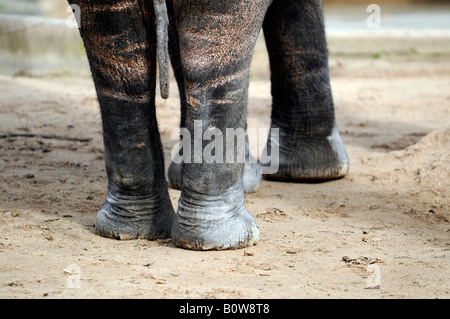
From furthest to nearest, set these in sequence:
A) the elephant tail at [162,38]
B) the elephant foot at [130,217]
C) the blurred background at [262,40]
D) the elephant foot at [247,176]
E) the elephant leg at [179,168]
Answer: the blurred background at [262,40] → the elephant foot at [247,176] → the elephant leg at [179,168] → the elephant foot at [130,217] → the elephant tail at [162,38]

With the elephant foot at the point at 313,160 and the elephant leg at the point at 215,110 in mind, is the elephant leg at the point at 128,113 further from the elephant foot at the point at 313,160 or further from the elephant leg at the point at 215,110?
the elephant foot at the point at 313,160

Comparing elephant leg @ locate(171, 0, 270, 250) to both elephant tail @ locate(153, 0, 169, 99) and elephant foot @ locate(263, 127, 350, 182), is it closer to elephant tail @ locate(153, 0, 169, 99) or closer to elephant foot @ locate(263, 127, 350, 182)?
elephant tail @ locate(153, 0, 169, 99)

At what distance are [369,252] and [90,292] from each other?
3.26 ft

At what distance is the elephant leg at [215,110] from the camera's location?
236cm

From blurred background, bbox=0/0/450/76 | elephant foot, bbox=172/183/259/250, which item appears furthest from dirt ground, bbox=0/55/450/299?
blurred background, bbox=0/0/450/76

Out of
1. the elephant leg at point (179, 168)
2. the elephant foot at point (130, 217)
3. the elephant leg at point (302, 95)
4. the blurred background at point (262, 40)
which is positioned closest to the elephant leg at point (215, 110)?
the elephant foot at point (130, 217)

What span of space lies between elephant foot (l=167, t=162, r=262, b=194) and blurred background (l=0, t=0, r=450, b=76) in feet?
11.5

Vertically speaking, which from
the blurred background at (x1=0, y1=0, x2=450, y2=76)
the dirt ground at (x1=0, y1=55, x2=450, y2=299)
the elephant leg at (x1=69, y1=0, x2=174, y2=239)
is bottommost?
the dirt ground at (x1=0, y1=55, x2=450, y2=299)

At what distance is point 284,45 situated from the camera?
354 centimetres

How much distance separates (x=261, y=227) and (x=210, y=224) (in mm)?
387

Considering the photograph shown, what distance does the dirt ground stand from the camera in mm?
2148

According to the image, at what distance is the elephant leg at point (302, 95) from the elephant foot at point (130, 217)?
1.17 metres

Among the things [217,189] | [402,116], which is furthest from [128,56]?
[402,116]
